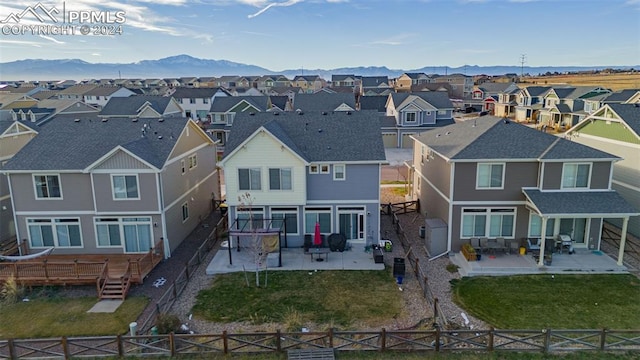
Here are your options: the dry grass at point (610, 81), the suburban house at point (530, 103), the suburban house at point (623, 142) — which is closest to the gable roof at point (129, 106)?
the suburban house at point (623, 142)

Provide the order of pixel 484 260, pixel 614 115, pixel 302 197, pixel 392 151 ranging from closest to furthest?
pixel 484 260
pixel 302 197
pixel 614 115
pixel 392 151

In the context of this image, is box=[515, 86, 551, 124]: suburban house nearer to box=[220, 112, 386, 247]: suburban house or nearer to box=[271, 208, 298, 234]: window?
box=[220, 112, 386, 247]: suburban house

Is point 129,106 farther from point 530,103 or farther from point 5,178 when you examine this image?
point 530,103

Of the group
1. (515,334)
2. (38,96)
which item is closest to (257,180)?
(515,334)

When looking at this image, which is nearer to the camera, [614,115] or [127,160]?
[127,160]

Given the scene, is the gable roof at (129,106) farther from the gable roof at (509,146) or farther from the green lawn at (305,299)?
the gable roof at (509,146)

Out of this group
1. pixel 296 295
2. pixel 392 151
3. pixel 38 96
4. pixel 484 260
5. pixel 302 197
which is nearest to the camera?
pixel 296 295

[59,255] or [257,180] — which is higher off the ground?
[257,180]

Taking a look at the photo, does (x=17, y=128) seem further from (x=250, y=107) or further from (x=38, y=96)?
(x=38, y=96)
